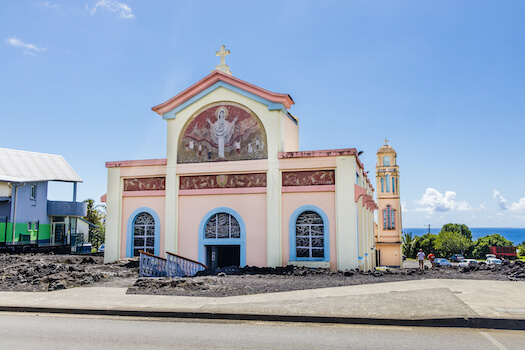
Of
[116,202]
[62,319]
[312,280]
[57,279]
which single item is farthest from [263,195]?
[62,319]

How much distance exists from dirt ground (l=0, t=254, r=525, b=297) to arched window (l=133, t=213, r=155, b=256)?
81.9 inches

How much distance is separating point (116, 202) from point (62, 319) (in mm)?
12534

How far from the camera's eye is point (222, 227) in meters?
20.7

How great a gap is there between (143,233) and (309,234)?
7.86 m

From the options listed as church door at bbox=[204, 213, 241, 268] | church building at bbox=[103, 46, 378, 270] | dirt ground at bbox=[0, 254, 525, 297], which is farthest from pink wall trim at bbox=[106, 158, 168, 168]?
dirt ground at bbox=[0, 254, 525, 297]

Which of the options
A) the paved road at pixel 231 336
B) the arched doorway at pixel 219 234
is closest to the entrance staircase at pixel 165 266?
the arched doorway at pixel 219 234

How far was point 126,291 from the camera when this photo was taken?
43.1 ft

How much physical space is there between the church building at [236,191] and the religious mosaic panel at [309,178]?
4 cm

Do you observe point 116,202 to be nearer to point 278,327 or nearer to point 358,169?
point 358,169

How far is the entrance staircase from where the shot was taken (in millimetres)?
17047

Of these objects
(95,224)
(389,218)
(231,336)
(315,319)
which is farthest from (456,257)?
(231,336)

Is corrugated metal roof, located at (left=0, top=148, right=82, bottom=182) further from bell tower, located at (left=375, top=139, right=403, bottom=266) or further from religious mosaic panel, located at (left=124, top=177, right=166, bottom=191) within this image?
bell tower, located at (left=375, top=139, right=403, bottom=266)

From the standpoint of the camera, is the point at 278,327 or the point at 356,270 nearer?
the point at 278,327

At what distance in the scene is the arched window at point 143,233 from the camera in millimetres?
21672
